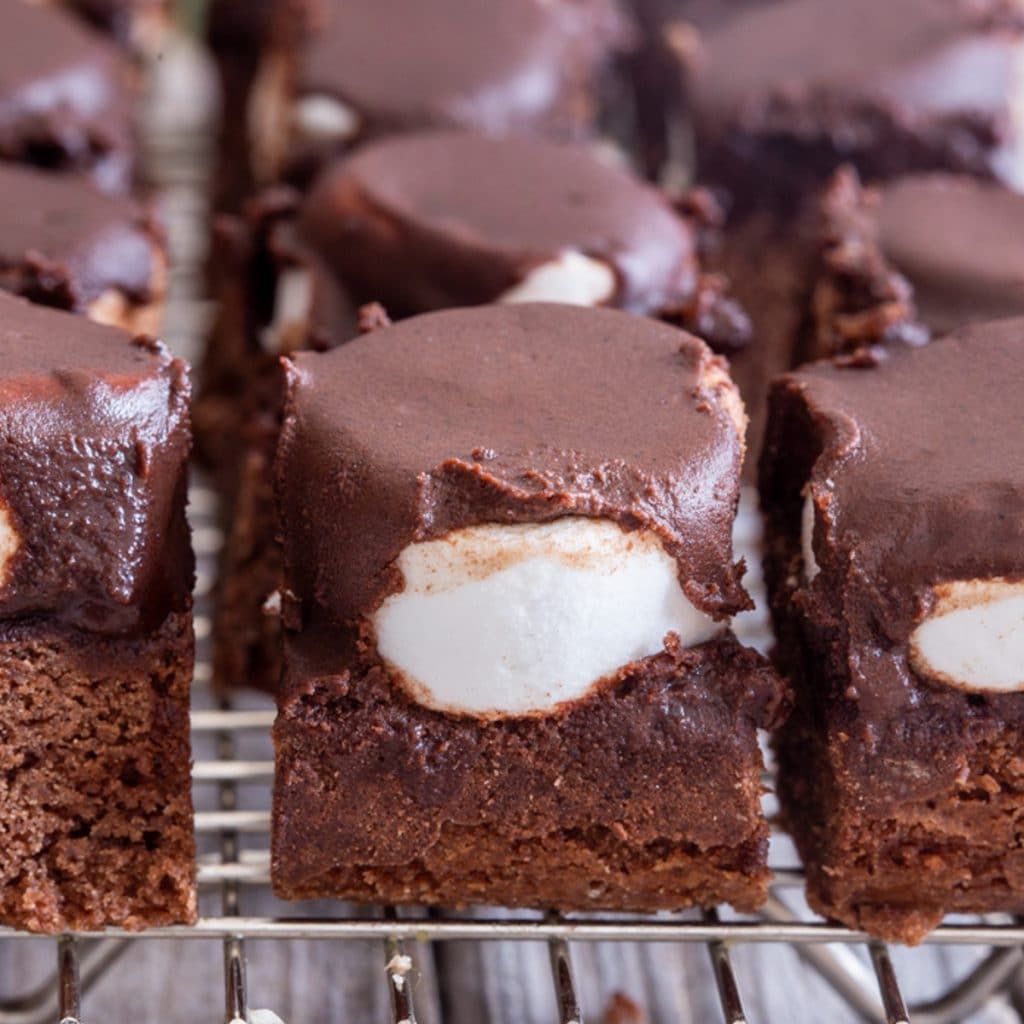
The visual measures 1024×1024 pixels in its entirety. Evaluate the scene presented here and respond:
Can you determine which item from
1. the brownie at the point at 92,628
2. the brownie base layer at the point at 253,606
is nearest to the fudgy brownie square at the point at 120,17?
the brownie base layer at the point at 253,606

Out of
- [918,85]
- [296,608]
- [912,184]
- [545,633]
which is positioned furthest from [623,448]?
[918,85]

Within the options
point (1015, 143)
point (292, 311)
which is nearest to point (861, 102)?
point (1015, 143)

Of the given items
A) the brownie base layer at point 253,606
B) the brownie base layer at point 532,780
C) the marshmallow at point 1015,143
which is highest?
the marshmallow at point 1015,143

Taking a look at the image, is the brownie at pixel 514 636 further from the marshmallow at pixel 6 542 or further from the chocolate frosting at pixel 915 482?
the marshmallow at pixel 6 542

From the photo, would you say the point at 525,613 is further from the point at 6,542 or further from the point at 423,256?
the point at 423,256

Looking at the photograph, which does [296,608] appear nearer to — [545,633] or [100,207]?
[545,633]

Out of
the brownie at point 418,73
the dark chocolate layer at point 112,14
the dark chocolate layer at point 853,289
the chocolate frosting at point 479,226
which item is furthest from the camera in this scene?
the dark chocolate layer at point 112,14

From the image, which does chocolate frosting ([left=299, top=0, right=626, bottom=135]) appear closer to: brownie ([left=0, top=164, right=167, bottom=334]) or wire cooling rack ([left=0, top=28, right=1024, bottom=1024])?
brownie ([left=0, top=164, right=167, bottom=334])

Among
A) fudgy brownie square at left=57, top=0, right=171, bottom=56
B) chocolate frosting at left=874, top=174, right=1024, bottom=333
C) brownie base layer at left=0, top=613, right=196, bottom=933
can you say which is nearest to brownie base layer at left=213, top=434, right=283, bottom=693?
brownie base layer at left=0, top=613, right=196, bottom=933
